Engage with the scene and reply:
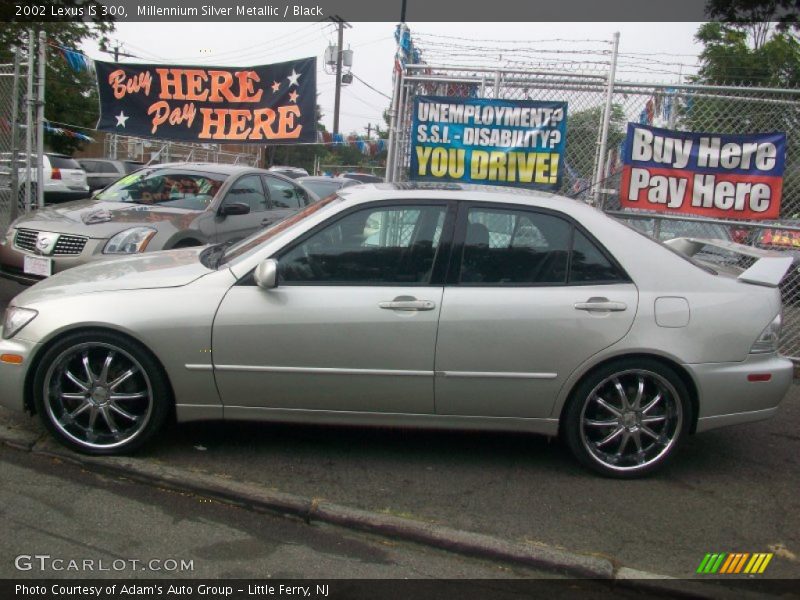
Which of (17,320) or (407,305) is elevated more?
(407,305)

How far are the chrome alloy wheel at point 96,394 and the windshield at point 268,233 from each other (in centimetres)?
84

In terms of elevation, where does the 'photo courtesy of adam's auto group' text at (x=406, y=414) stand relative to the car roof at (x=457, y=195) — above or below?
below

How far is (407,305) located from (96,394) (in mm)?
1769

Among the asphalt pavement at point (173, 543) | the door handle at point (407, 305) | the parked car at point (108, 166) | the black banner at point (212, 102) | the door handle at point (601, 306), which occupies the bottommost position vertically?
the asphalt pavement at point (173, 543)

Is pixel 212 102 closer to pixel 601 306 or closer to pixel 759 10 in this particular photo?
pixel 601 306

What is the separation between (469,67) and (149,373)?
15.8 ft

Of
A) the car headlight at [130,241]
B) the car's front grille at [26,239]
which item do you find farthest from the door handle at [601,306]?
the car's front grille at [26,239]

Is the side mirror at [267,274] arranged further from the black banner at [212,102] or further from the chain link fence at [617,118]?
the black banner at [212,102]

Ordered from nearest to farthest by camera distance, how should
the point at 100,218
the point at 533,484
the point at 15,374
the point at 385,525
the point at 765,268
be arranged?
the point at 385,525, the point at 15,374, the point at 533,484, the point at 765,268, the point at 100,218

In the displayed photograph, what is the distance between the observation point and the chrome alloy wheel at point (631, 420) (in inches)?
168

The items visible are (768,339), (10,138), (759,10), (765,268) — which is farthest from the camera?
(759,10)

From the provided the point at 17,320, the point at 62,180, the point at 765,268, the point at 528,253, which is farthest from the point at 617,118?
the point at 62,180

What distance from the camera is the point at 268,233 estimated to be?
15.3 ft

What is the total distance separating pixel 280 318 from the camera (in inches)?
161
